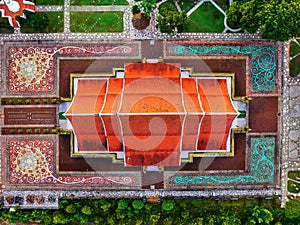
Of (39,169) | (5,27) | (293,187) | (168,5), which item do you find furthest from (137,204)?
(5,27)

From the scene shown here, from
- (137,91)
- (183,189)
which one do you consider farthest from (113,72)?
(183,189)

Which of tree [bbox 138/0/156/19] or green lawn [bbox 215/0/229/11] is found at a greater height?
green lawn [bbox 215/0/229/11]

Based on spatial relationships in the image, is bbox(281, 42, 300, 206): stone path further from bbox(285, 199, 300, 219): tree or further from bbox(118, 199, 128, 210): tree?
bbox(118, 199, 128, 210): tree

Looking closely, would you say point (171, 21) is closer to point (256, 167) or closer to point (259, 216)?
point (256, 167)

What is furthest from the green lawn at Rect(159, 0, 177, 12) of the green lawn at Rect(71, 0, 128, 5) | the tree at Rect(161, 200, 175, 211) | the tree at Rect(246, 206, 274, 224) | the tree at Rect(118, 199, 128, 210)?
the tree at Rect(246, 206, 274, 224)

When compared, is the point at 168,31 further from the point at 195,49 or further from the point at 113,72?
the point at 113,72

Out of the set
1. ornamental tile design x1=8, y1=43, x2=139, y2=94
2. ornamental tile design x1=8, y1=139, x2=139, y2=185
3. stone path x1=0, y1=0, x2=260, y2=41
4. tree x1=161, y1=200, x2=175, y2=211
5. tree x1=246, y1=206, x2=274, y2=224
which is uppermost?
stone path x1=0, y1=0, x2=260, y2=41
